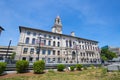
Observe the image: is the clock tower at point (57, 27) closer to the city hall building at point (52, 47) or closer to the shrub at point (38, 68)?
the city hall building at point (52, 47)

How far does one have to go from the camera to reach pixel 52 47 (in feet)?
139

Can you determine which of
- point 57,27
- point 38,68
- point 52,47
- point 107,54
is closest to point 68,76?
point 38,68

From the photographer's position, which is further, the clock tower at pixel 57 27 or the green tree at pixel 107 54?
the green tree at pixel 107 54

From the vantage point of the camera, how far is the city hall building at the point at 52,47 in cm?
3688

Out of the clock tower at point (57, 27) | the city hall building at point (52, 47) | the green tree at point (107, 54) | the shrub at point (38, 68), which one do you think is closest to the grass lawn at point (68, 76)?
the shrub at point (38, 68)

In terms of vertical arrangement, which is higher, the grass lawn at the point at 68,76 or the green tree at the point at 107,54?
the green tree at the point at 107,54

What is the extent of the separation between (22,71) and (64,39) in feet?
115

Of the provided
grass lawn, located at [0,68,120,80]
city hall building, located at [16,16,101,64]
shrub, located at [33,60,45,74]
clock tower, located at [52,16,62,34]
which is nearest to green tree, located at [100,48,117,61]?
city hall building, located at [16,16,101,64]

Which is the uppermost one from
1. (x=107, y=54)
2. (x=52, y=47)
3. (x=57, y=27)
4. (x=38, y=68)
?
(x=57, y=27)

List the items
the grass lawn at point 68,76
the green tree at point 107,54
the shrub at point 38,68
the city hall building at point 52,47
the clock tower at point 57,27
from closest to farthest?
the grass lawn at point 68,76, the shrub at point 38,68, the city hall building at point 52,47, the clock tower at point 57,27, the green tree at point 107,54

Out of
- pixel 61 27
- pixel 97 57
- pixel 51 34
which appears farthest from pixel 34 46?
pixel 97 57

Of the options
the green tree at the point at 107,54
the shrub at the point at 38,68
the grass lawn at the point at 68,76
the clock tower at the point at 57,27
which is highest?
the clock tower at the point at 57,27

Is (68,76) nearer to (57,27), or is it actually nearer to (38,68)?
(38,68)

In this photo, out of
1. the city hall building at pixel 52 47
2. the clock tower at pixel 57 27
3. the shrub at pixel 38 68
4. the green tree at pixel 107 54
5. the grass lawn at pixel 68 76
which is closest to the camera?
the grass lawn at pixel 68 76
